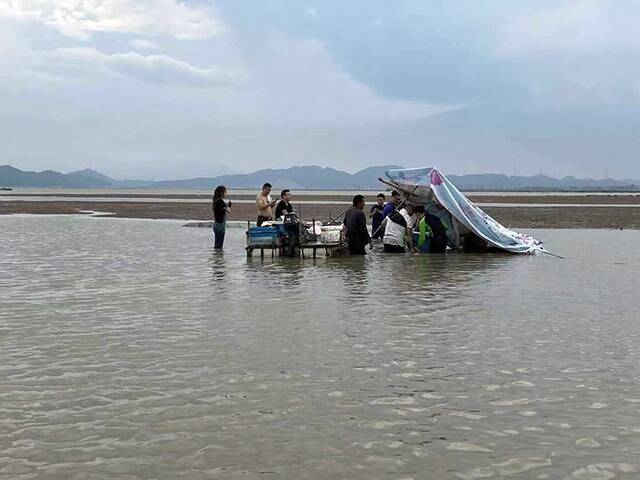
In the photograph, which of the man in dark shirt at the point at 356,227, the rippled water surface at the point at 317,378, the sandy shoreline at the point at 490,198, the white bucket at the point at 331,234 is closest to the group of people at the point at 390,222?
the man in dark shirt at the point at 356,227

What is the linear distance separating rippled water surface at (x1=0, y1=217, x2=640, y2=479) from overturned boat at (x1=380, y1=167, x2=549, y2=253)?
20.0ft

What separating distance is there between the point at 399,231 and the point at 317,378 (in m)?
12.6

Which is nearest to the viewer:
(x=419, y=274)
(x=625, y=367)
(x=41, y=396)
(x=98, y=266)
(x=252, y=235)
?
(x=41, y=396)

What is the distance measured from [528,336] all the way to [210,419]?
4.71 m

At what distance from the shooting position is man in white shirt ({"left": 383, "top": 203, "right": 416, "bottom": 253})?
1909cm

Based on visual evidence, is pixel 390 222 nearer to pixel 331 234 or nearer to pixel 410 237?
pixel 410 237

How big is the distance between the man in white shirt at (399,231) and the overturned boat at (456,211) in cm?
116

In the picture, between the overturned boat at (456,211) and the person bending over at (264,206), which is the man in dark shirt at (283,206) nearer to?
the person bending over at (264,206)

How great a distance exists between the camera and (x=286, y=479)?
15.0 feet

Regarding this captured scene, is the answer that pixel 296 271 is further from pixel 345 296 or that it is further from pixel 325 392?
pixel 325 392

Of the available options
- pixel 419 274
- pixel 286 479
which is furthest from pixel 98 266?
pixel 286 479

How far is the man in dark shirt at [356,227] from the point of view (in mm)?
17594

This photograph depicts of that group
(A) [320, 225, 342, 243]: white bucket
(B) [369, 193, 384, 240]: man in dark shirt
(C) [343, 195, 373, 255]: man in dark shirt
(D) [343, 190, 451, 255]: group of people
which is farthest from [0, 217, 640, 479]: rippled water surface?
(B) [369, 193, 384, 240]: man in dark shirt

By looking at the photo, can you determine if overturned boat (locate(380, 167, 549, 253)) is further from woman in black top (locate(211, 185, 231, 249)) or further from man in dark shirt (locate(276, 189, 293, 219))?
woman in black top (locate(211, 185, 231, 249))
